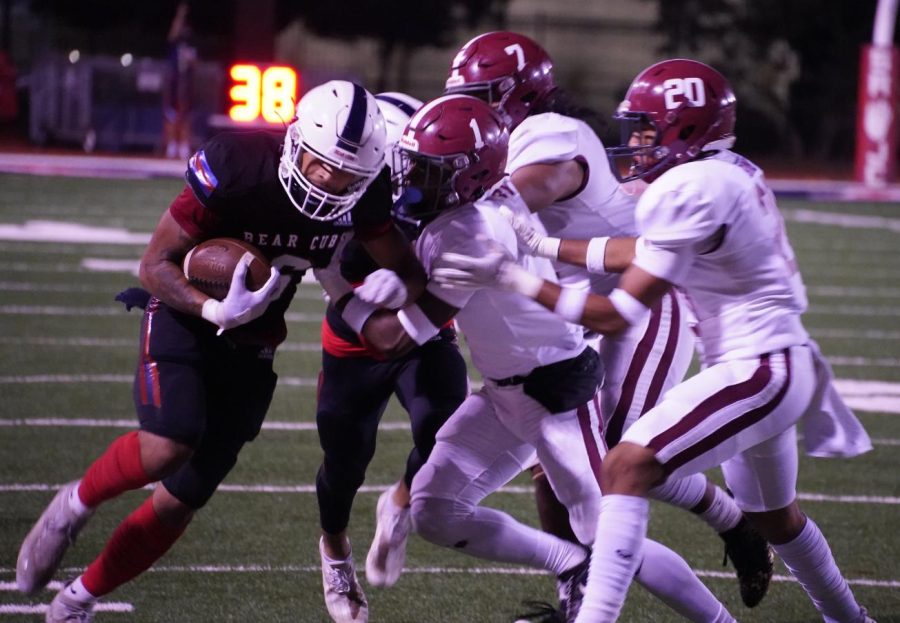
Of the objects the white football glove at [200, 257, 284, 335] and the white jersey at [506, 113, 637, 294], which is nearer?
the white football glove at [200, 257, 284, 335]

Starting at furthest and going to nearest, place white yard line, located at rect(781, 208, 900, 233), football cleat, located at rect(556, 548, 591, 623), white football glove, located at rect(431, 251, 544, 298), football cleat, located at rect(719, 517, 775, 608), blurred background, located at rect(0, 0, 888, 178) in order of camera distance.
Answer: blurred background, located at rect(0, 0, 888, 178), white yard line, located at rect(781, 208, 900, 233), football cleat, located at rect(719, 517, 775, 608), football cleat, located at rect(556, 548, 591, 623), white football glove, located at rect(431, 251, 544, 298)

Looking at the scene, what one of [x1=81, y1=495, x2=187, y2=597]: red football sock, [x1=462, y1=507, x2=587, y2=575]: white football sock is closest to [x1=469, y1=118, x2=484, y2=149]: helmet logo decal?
[x1=462, y1=507, x2=587, y2=575]: white football sock

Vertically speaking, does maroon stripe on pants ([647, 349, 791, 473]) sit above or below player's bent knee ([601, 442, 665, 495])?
above

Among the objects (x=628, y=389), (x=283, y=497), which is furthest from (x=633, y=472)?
(x=283, y=497)

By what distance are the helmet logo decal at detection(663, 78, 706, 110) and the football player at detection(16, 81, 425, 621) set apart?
79 cm

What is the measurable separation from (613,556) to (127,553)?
134 cm

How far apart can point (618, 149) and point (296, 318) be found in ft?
18.9

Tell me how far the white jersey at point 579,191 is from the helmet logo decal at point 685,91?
1.32 ft

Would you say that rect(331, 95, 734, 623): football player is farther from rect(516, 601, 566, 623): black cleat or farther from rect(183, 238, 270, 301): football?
rect(183, 238, 270, 301): football

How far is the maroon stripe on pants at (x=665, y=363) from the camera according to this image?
442 cm

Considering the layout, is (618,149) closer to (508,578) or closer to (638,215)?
(638,215)

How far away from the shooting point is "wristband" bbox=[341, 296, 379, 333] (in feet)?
12.4

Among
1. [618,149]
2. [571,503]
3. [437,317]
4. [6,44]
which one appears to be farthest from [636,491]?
[6,44]

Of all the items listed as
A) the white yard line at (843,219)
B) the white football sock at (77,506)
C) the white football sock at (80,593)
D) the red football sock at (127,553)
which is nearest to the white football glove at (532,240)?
the red football sock at (127,553)
